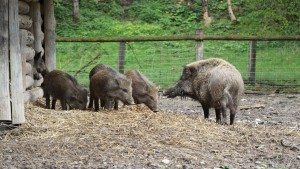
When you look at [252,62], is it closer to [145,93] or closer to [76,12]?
[145,93]

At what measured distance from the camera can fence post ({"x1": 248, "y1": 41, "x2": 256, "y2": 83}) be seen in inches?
601

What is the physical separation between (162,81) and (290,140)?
7.93m

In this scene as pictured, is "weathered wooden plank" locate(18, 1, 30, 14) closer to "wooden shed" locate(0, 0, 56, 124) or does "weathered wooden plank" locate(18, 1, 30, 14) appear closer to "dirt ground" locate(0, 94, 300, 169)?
"wooden shed" locate(0, 0, 56, 124)

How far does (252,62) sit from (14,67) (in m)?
8.47

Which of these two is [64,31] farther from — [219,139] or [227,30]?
[219,139]

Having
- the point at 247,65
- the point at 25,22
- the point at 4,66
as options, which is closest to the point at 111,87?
the point at 25,22

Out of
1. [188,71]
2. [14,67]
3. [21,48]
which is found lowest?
[188,71]

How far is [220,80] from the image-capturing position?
8977 millimetres

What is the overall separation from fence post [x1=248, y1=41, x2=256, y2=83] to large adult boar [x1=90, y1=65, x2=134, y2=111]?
20.4 feet

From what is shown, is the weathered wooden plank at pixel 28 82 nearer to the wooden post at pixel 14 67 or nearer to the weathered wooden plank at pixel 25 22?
the weathered wooden plank at pixel 25 22

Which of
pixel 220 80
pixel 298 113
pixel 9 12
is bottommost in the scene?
pixel 298 113

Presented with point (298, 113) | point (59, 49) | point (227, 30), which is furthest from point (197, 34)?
point (227, 30)

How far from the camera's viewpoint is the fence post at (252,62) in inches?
601

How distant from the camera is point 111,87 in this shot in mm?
9719
